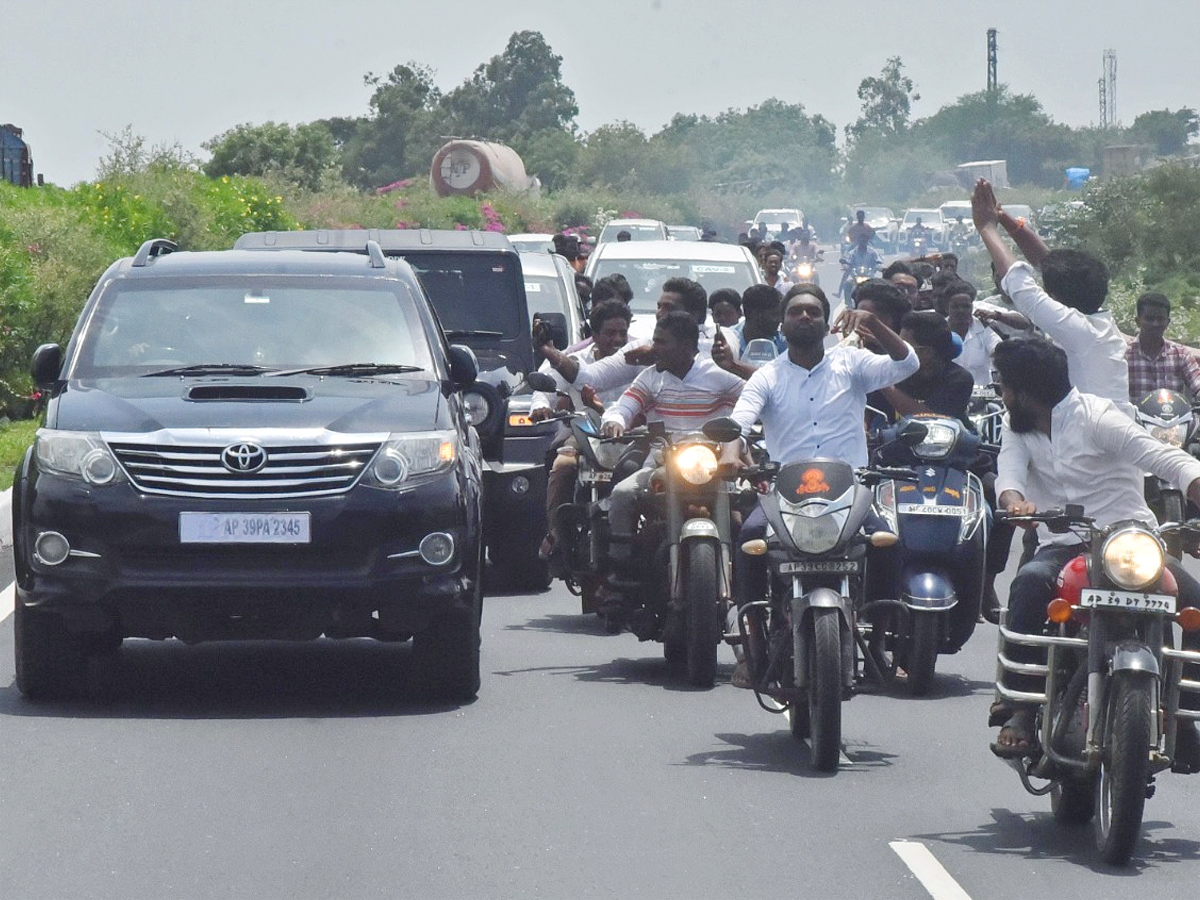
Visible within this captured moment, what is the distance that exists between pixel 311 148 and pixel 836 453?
6731 centimetres

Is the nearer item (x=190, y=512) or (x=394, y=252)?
(x=190, y=512)

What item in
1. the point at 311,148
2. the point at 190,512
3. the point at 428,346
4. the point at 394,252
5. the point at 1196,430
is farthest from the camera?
the point at 311,148

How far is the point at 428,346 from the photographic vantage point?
34.6ft

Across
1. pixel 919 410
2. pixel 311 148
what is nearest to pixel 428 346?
pixel 919 410


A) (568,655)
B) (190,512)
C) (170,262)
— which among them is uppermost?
(170,262)

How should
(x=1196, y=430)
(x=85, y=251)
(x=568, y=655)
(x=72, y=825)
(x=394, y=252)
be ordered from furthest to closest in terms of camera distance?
(x=85, y=251) < (x=394, y=252) < (x=1196, y=430) < (x=568, y=655) < (x=72, y=825)

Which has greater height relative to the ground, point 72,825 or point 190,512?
point 190,512

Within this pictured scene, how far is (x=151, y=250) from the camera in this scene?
36.8 feet

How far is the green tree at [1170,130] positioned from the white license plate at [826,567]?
524ft

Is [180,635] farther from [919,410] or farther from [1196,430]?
[1196,430]

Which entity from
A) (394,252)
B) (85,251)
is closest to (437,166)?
(85,251)

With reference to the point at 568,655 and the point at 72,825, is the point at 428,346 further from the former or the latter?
the point at 72,825

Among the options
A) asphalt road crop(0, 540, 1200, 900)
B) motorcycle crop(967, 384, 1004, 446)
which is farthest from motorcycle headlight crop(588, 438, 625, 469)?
motorcycle crop(967, 384, 1004, 446)

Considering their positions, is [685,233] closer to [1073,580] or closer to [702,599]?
[702,599]
